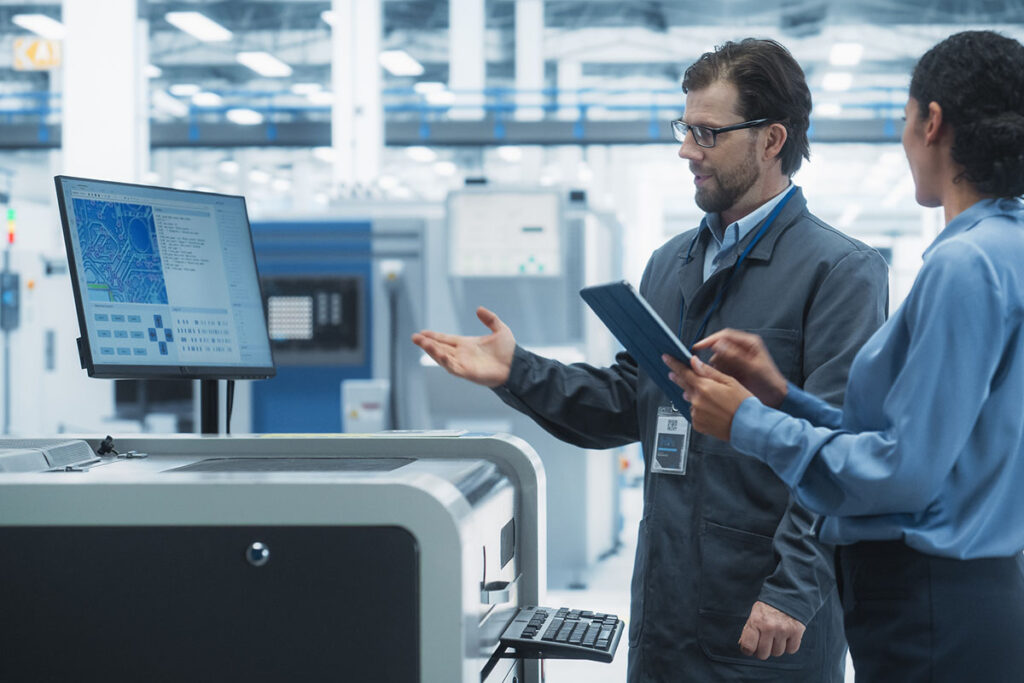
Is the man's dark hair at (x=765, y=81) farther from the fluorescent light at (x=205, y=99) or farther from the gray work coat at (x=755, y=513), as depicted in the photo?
the fluorescent light at (x=205, y=99)

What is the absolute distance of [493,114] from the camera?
10.9 metres

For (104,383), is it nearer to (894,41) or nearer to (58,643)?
(58,643)

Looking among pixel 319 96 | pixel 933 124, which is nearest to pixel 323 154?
pixel 319 96

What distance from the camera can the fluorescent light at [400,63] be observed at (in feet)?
41.0

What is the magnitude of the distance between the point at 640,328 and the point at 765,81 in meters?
0.63

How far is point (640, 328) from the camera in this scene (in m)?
1.29

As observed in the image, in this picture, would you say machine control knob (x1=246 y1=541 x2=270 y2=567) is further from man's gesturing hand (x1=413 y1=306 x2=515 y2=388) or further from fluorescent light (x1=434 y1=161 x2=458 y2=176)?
fluorescent light (x1=434 y1=161 x2=458 y2=176)

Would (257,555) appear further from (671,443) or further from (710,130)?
(710,130)

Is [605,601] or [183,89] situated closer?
[605,601]

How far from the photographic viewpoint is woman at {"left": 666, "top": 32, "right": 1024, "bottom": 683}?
1.14 m

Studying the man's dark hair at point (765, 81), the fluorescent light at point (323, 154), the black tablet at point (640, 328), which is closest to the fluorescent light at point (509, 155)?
the fluorescent light at point (323, 154)

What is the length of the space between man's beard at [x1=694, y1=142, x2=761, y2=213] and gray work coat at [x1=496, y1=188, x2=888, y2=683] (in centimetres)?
7

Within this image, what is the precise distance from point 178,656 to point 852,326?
1015 millimetres

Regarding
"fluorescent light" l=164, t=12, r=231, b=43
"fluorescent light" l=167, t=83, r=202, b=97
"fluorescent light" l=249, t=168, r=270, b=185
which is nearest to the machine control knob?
"fluorescent light" l=164, t=12, r=231, b=43
